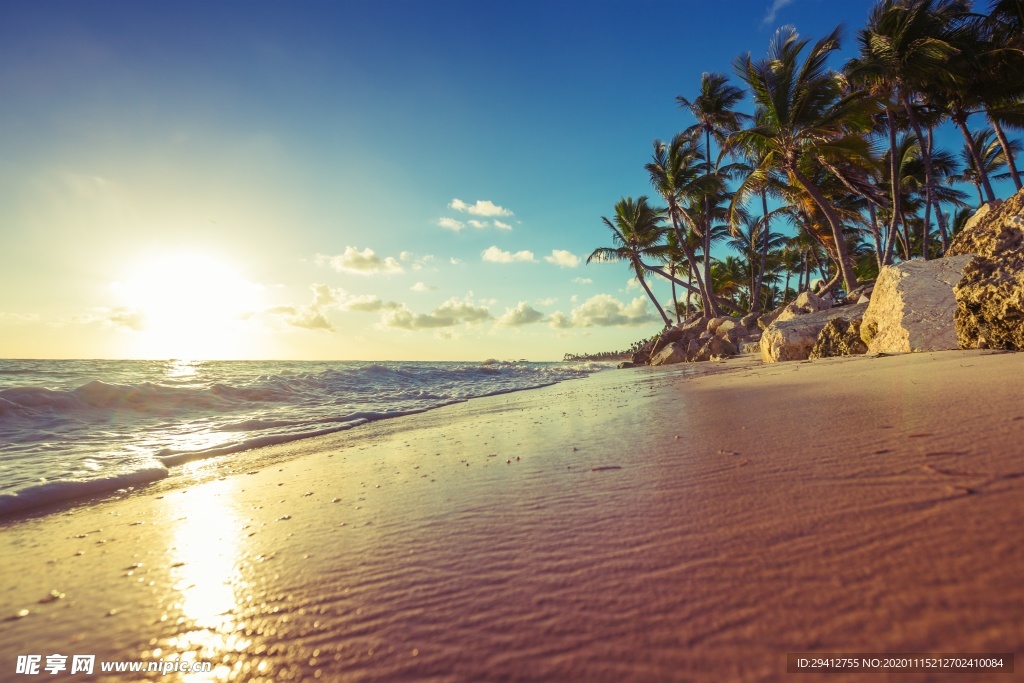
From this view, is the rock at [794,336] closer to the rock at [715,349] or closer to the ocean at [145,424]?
the rock at [715,349]

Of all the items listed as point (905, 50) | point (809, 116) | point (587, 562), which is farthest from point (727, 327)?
point (587, 562)

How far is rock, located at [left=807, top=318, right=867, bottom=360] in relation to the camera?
8367 mm

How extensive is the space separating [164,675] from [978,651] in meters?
1.58

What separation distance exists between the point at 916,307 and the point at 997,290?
6.35ft

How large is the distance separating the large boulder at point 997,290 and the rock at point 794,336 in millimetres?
3823

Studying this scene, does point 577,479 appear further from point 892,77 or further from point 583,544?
point 892,77

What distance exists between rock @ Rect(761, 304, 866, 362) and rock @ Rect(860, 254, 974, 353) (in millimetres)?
2028

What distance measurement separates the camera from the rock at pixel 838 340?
8367 mm

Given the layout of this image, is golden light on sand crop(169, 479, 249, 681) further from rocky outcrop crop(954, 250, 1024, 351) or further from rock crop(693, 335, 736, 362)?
rock crop(693, 335, 736, 362)

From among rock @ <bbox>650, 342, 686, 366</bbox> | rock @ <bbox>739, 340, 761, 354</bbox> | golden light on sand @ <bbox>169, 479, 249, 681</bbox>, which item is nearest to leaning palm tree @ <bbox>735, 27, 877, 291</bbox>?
rock @ <bbox>739, 340, 761, 354</bbox>

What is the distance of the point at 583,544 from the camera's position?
137 centimetres

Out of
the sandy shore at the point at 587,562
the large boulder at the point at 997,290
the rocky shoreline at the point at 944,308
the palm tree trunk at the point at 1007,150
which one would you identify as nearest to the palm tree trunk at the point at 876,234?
the palm tree trunk at the point at 1007,150

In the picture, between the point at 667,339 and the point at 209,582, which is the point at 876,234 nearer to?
the point at 667,339

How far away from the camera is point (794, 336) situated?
9812mm
